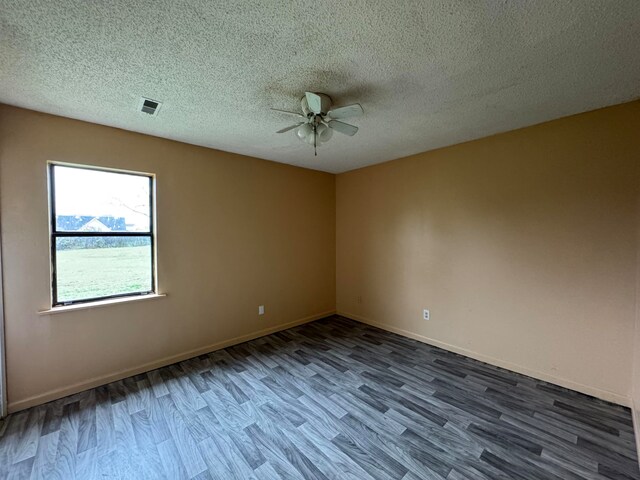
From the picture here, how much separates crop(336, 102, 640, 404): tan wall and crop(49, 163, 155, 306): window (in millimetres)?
3103

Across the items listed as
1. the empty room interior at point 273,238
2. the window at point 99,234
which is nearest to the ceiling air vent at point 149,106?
the empty room interior at point 273,238

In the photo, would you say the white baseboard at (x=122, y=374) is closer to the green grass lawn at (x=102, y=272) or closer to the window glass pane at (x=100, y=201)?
the green grass lawn at (x=102, y=272)

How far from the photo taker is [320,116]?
80.9 inches

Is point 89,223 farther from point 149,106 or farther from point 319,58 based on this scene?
point 319,58

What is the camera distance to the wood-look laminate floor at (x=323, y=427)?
1.62m

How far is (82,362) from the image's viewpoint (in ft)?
7.95

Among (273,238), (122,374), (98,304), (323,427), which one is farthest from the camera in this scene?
(273,238)

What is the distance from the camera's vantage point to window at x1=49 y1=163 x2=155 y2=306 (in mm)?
2369

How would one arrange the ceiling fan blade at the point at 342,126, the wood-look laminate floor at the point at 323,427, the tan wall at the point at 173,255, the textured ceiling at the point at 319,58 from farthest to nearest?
1. the tan wall at the point at 173,255
2. the ceiling fan blade at the point at 342,126
3. the wood-look laminate floor at the point at 323,427
4. the textured ceiling at the point at 319,58

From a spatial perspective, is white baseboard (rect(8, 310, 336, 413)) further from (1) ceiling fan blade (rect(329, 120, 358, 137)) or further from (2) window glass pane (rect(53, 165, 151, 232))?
(1) ceiling fan blade (rect(329, 120, 358, 137))

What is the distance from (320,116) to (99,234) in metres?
2.43

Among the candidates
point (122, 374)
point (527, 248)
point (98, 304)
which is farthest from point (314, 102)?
point (122, 374)

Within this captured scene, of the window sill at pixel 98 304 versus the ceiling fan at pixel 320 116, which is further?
the window sill at pixel 98 304

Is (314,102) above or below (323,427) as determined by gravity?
above
